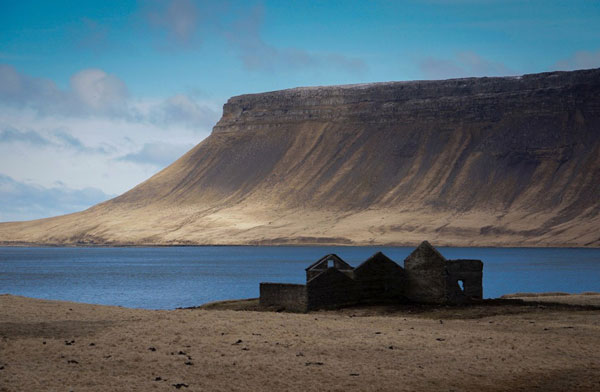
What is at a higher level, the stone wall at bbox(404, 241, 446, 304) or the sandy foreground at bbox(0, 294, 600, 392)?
the stone wall at bbox(404, 241, 446, 304)

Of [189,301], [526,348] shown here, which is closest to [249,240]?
[189,301]

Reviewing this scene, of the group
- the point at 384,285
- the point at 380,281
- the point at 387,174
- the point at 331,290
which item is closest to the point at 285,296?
the point at 331,290

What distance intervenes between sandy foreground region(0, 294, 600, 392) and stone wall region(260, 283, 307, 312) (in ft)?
6.56

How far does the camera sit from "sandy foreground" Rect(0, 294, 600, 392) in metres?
11.7

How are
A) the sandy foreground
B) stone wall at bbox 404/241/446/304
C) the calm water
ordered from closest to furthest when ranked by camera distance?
the sandy foreground < stone wall at bbox 404/241/446/304 < the calm water

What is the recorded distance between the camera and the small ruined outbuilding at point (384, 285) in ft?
72.1

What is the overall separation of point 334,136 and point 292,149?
7.71 meters

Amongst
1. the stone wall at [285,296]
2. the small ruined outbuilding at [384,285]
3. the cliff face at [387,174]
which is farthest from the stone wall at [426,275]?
the cliff face at [387,174]

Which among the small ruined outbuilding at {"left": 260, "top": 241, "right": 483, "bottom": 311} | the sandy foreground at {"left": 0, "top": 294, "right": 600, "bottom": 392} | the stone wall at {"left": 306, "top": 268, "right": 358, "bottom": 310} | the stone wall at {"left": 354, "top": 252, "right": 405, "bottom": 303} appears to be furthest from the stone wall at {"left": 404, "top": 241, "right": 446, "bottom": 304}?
the sandy foreground at {"left": 0, "top": 294, "right": 600, "bottom": 392}

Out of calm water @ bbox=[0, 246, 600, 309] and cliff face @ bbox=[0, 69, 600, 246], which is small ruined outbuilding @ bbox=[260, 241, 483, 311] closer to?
calm water @ bbox=[0, 246, 600, 309]

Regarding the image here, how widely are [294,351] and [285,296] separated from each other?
325 inches

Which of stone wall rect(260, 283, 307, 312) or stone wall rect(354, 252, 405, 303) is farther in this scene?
stone wall rect(354, 252, 405, 303)

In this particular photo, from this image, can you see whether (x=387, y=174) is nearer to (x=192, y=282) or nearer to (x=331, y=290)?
(x=192, y=282)

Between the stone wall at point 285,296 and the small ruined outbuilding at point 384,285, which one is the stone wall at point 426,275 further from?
the stone wall at point 285,296
